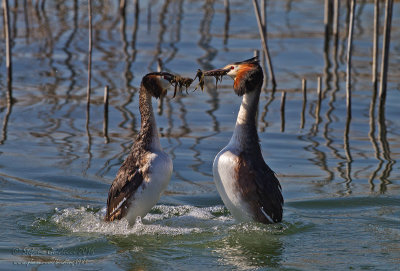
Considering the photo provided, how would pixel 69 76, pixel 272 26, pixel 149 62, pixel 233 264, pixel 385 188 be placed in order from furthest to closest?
pixel 272 26 → pixel 149 62 → pixel 69 76 → pixel 385 188 → pixel 233 264

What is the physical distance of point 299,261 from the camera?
6664 mm

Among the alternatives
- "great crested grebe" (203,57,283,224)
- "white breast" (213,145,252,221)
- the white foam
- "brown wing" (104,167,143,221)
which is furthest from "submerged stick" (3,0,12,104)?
"white breast" (213,145,252,221)

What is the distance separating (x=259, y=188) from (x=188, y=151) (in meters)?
2.73

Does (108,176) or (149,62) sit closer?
(108,176)

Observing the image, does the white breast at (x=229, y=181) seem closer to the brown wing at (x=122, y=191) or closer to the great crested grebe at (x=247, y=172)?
the great crested grebe at (x=247, y=172)

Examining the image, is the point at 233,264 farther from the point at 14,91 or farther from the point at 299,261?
the point at 14,91

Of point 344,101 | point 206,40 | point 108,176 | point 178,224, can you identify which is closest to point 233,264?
point 178,224

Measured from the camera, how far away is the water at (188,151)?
692 centimetres

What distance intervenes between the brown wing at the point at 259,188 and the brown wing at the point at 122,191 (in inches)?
36.8

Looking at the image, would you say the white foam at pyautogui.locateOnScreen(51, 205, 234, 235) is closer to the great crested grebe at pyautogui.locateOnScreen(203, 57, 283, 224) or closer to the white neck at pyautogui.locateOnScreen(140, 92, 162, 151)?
the great crested grebe at pyautogui.locateOnScreen(203, 57, 283, 224)

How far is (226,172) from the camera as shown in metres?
7.18

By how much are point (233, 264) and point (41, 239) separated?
177 centimetres

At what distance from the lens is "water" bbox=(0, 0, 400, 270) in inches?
272

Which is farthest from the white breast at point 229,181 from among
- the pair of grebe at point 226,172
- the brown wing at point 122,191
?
the brown wing at point 122,191
